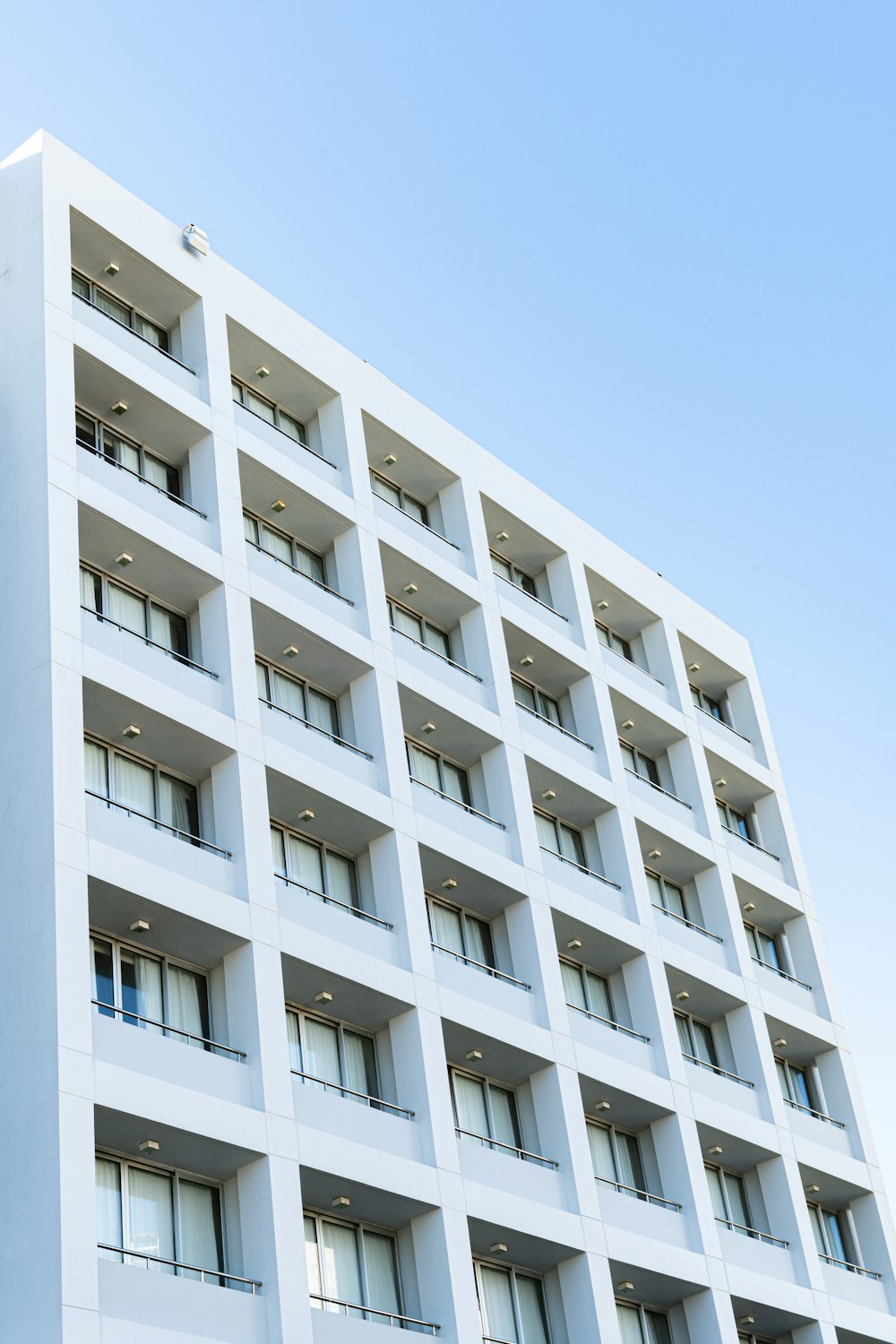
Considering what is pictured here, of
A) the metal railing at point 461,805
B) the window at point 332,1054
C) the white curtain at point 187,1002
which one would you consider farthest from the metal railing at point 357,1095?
the metal railing at point 461,805

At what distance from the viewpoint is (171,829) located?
2870 cm

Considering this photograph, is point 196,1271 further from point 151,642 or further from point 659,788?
point 659,788

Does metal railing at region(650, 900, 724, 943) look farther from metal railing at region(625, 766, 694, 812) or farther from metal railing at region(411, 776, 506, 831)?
metal railing at region(411, 776, 506, 831)

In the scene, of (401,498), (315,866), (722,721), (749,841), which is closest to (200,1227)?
(315,866)

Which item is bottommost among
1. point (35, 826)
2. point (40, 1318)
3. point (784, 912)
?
point (40, 1318)

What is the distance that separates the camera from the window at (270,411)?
37.4m

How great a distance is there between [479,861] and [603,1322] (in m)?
8.85

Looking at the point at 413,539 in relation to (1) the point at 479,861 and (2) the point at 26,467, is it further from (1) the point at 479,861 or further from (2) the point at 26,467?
(2) the point at 26,467

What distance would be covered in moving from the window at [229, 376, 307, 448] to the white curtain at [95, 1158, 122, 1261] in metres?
17.2

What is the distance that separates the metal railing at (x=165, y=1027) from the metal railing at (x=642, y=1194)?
952 centimetres

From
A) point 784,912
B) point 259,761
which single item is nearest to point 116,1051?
point 259,761

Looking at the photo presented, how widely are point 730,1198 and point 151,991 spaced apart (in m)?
16.2

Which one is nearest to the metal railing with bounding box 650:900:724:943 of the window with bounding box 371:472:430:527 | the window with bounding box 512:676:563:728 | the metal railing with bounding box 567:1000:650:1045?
the metal railing with bounding box 567:1000:650:1045

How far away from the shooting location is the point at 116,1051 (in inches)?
964
